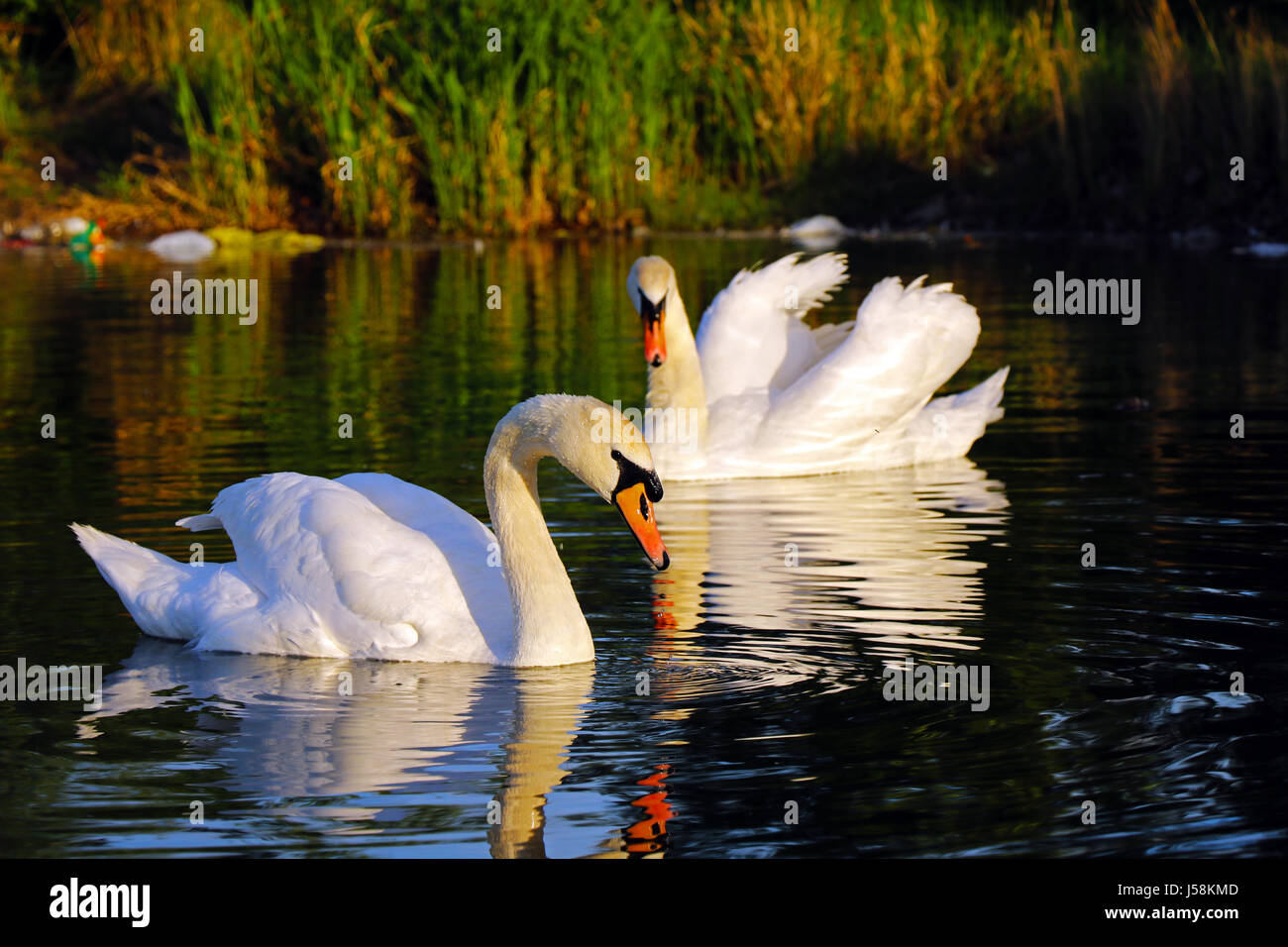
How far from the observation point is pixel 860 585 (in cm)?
809

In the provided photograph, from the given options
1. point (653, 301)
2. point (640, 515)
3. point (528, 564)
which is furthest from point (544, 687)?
point (653, 301)

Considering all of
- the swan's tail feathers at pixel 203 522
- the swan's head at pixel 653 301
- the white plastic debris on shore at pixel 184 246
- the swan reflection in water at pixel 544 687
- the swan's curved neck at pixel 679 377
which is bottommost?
the swan reflection in water at pixel 544 687

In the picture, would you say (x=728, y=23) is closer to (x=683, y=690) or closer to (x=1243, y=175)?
(x=1243, y=175)

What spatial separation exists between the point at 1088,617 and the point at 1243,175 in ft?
55.1

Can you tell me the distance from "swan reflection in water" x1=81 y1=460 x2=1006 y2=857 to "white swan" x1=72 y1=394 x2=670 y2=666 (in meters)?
0.10

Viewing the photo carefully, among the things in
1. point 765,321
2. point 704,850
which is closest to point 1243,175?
point 765,321

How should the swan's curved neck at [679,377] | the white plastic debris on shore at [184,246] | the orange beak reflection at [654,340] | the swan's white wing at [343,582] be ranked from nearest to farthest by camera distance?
the swan's white wing at [343,582], the orange beak reflection at [654,340], the swan's curved neck at [679,377], the white plastic debris on shore at [184,246]

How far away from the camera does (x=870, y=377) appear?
11.1 metres

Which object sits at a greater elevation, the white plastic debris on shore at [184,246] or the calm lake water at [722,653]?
the white plastic debris on shore at [184,246]

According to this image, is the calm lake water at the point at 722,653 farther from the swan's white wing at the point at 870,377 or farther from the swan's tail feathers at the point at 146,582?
the swan's white wing at the point at 870,377

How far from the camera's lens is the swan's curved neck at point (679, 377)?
11055 mm

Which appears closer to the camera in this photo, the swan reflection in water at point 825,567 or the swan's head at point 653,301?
the swan reflection in water at point 825,567

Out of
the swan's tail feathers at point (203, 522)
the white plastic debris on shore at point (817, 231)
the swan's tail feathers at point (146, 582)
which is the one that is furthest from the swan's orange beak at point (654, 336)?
the white plastic debris on shore at point (817, 231)
